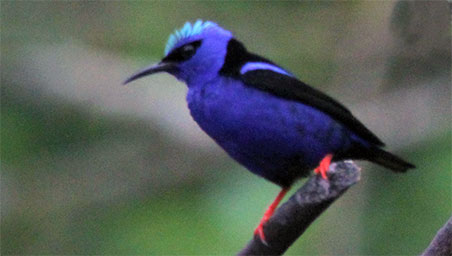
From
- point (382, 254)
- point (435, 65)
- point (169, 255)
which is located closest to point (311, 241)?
point (382, 254)

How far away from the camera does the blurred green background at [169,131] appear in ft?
19.1

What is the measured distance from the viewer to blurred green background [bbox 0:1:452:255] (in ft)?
19.1

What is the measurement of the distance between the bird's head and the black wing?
26cm

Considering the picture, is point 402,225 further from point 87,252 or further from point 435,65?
point 87,252

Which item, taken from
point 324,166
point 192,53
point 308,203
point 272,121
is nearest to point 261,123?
point 272,121

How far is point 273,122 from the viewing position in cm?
410

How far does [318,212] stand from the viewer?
334cm

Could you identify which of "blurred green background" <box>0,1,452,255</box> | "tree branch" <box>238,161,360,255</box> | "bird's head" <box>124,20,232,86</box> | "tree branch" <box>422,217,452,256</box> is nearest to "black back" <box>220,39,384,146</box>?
"bird's head" <box>124,20,232,86</box>

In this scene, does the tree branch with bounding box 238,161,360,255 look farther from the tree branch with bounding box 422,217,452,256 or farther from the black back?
the black back

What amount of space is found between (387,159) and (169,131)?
2478 millimetres

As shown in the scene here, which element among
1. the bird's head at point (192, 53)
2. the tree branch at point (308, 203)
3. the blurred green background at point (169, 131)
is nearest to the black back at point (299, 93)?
the bird's head at point (192, 53)

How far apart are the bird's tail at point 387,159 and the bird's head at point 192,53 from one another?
815 mm

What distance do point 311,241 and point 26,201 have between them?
2.01 meters

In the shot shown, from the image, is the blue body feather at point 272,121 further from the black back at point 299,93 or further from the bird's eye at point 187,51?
the bird's eye at point 187,51
